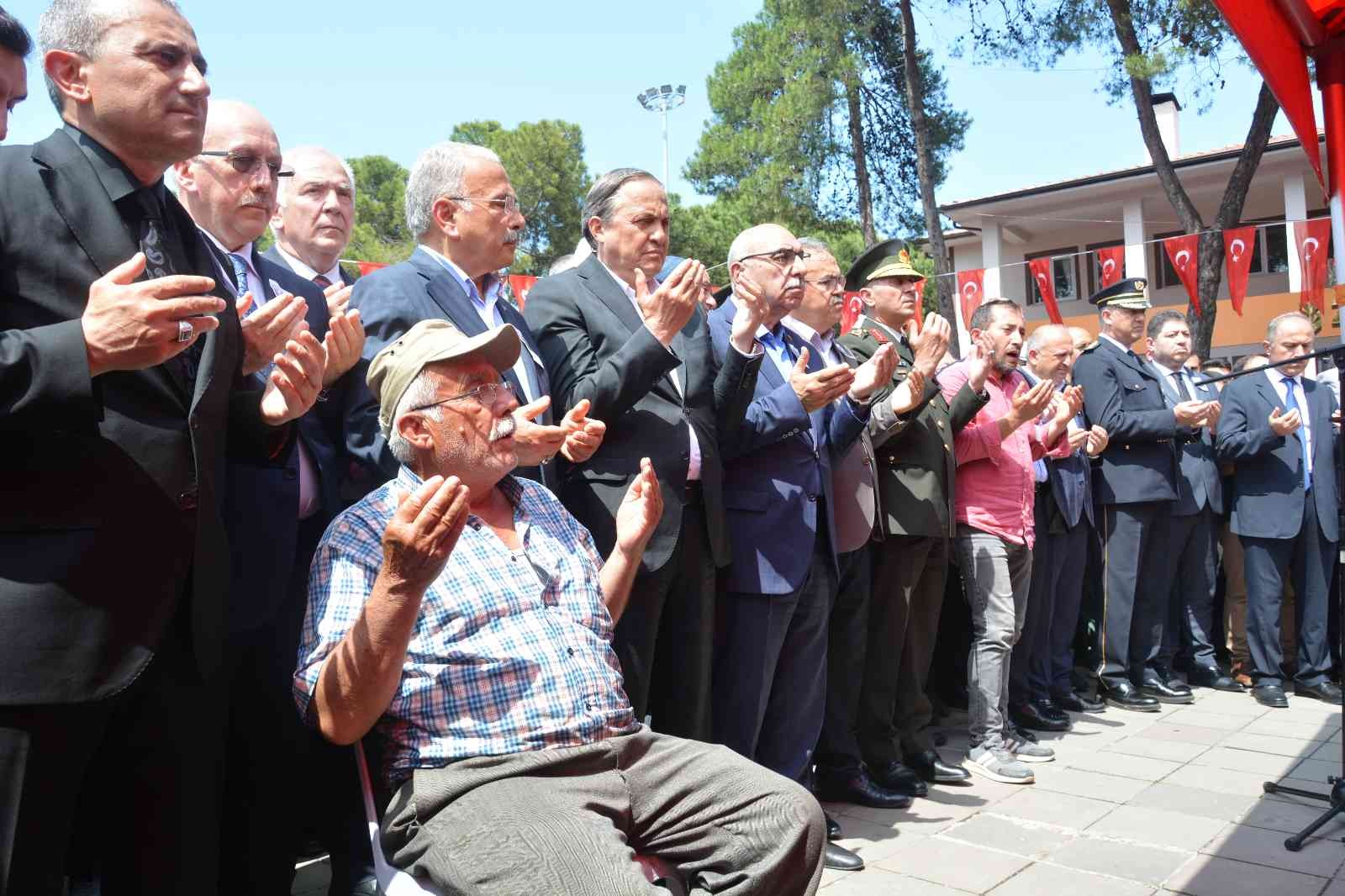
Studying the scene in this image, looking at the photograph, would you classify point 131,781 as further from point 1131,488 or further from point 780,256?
point 1131,488

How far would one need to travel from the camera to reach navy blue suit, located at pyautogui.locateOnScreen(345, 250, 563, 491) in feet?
10.1

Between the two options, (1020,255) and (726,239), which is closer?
(1020,255)

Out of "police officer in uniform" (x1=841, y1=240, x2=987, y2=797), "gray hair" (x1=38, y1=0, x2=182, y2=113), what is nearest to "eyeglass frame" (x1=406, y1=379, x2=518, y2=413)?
"gray hair" (x1=38, y1=0, x2=182, y2=113)

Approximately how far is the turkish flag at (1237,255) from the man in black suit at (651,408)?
11591 millimetres

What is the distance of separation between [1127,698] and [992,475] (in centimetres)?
218

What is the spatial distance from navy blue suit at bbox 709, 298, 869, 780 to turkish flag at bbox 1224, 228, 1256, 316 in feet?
36.7

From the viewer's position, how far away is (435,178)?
3.54 meters

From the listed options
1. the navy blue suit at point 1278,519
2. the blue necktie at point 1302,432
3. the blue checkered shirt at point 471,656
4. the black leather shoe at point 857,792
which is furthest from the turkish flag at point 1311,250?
the blue checkered shirt at point 471,656

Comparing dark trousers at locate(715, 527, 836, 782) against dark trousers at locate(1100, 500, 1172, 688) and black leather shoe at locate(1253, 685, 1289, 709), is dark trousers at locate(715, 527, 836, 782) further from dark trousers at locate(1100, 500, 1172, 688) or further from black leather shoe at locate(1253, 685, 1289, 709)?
black leather shoe at locate(1253, 685, 1289, 709)

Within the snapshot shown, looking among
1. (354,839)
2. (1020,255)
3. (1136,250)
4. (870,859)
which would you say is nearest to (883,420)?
(870,859)

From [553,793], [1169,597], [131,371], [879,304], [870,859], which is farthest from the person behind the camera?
[1169,597]

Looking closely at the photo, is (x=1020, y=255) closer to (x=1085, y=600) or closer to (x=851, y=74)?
(x=851, y=74)

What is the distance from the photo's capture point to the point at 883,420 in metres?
4.60

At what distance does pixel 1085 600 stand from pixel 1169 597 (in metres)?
0.49
